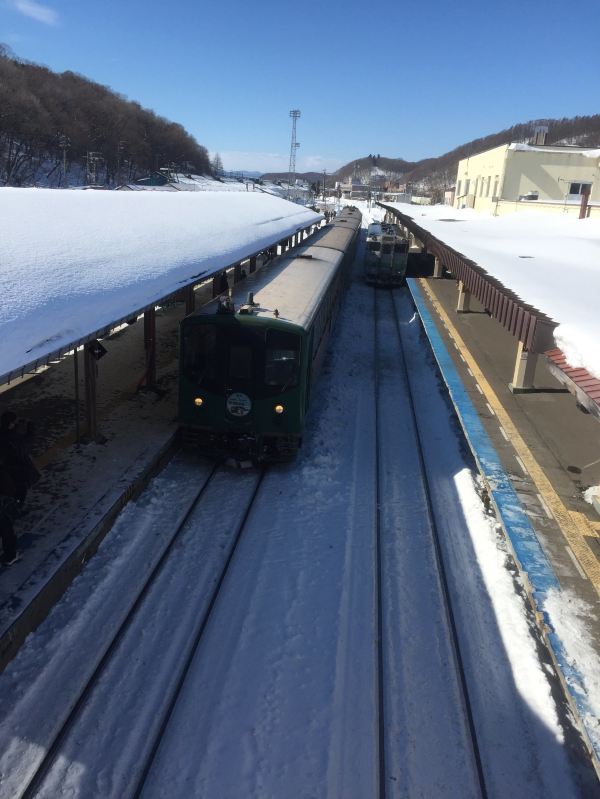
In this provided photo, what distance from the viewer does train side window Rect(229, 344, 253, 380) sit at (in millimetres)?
8938

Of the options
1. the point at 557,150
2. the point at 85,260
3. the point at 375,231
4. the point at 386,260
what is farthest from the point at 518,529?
the point at 557,150

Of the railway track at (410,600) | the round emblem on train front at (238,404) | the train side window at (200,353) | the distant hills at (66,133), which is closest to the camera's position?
the railway track at (410,600)

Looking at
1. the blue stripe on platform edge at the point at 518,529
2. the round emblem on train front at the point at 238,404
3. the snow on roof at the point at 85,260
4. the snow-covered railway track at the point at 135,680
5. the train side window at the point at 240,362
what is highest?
the snow on roof at the point at 85,260

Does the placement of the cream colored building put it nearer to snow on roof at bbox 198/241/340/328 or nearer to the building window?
the building window

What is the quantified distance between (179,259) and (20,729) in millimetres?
7065

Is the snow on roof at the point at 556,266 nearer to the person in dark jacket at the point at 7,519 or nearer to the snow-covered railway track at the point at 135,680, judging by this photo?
the snow-covered railway track at the point at 135,680

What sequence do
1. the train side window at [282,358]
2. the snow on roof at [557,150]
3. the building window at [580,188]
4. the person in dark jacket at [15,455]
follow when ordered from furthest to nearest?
the building window at [580,188] < the snow on roof at [557,150] < the train side window at [282,358] < the person in dark jacket at [15,455]

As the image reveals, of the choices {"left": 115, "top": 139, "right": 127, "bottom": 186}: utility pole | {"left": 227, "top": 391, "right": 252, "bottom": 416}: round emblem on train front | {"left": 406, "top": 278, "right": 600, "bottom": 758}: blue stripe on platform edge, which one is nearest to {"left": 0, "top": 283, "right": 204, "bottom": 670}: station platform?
{"left": 227, "top": 391, "right": 252, "bottom": 416}: round emblem on train front

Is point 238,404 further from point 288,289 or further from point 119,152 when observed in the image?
point 119,152

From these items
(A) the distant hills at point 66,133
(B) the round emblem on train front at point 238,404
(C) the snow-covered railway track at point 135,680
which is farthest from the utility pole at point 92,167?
(C) the snow-covered railway track at point 135,680

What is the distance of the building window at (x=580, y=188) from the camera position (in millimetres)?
40719

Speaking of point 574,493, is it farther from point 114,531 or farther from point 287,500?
point 114,531

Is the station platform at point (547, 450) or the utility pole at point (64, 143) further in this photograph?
the utility pole at point (64, 143)

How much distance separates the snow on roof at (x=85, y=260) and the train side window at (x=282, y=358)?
1559 mm
